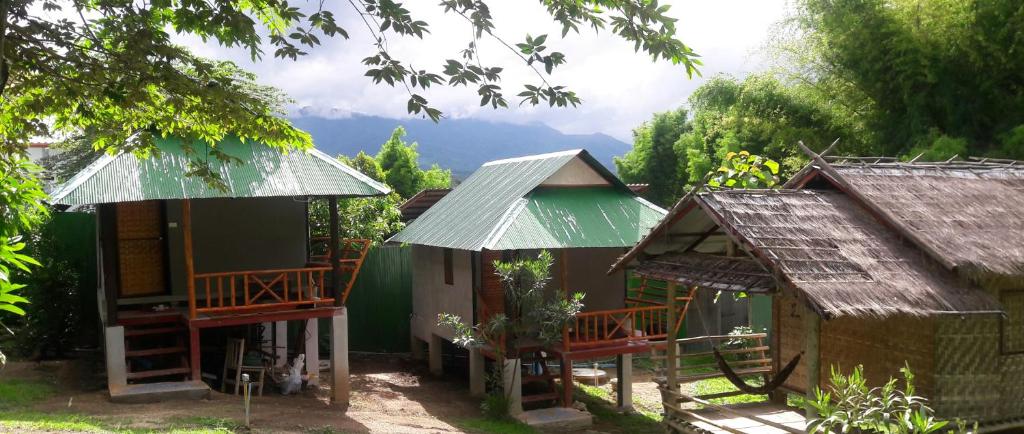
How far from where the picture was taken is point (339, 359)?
1336cm

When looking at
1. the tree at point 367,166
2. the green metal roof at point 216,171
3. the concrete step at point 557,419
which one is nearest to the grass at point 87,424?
the green metal roof at point 216,171

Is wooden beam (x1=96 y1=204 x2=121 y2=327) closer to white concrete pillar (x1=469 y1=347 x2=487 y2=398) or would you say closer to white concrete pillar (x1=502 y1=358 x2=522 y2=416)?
white concrete pillar (x1=502 y1=358 x2=522 y2=416)

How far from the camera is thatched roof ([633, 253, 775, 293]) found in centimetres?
857

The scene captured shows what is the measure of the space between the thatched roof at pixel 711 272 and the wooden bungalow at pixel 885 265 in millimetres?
19

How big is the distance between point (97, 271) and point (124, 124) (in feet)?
28.8

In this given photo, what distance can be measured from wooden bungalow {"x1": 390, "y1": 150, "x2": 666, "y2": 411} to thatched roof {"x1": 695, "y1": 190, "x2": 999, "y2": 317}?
4.29m

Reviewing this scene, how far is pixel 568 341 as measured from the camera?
13.2 meters

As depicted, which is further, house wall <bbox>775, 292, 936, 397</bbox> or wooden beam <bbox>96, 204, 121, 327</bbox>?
wooden beam <bbox>96, 204, 121, 327</bbox>

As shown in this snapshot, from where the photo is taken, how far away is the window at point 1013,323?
957 centimetres

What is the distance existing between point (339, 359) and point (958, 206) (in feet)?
29.4

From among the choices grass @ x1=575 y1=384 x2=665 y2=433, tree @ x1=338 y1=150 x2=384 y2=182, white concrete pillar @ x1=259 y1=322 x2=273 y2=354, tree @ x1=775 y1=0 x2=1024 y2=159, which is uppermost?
tree @ x1=775 y1=0 x2=1024 y2=159

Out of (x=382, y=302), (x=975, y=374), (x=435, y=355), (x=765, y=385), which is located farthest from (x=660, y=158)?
(x=975, y=374)

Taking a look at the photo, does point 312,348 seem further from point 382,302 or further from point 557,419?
point 557,419

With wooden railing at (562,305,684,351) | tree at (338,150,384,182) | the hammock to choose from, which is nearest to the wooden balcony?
wooden railing at (562,305,684,351)
